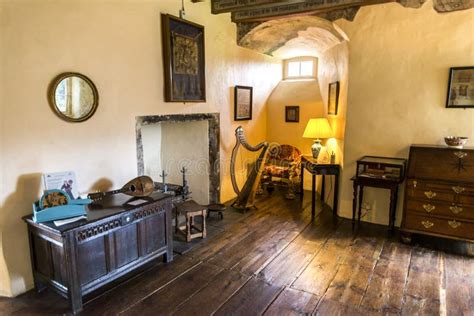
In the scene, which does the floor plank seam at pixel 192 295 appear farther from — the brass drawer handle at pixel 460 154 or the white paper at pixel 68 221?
the brass drawer handle at pixel 460 154

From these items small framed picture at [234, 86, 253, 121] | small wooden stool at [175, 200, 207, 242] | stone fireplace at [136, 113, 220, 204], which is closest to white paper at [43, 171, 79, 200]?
small wooden stool at [175, 200, 207, 242]

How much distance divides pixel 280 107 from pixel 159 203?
3990 millimetres

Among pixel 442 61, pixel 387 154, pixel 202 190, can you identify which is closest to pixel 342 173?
pixel 387 154

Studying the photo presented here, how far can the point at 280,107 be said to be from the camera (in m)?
6.46

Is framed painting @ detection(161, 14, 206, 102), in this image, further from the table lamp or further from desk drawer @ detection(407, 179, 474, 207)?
desk drawer @ detection(407, 179, 474, 207)

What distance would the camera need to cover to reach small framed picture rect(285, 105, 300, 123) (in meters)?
6.30

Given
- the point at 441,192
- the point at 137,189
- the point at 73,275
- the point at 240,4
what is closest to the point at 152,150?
the point at 137,189

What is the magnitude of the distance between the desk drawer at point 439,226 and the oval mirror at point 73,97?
3782 mm

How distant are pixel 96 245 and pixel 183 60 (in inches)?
97.2

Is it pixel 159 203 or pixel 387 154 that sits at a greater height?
pixel 387 154

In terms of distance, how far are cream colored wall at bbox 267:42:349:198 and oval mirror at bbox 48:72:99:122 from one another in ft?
11.8

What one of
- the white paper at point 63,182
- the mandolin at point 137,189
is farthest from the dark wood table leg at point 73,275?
the mandolin at point 137,189

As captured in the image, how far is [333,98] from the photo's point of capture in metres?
5.06

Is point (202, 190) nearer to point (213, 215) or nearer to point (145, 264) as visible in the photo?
point (213, 215)
